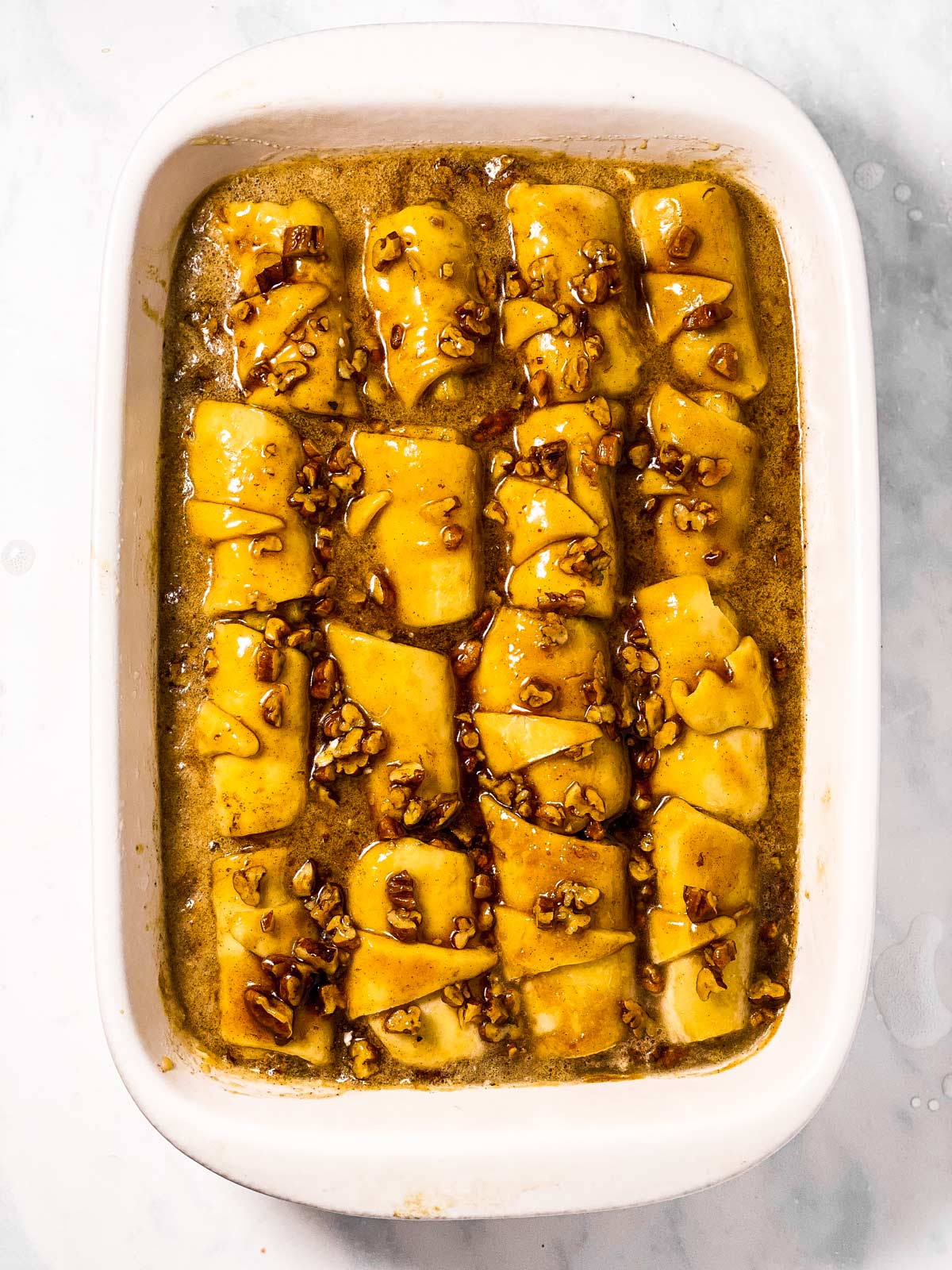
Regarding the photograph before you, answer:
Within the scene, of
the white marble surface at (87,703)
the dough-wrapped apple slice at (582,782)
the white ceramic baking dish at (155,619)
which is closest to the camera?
the white ceramic baking dish at (155,619)

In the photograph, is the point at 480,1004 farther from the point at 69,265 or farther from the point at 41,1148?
the point at 69,265

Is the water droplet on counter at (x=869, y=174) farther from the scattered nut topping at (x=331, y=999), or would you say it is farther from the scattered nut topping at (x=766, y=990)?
the scattered nut topping at (x=331, y=999)

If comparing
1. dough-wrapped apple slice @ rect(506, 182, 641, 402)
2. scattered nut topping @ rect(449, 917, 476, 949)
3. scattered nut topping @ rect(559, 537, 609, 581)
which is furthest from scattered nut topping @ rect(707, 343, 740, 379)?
scattered nut topping @ rect(449, 917, 476, 949)

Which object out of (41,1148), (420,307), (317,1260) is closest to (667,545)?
(420,307)

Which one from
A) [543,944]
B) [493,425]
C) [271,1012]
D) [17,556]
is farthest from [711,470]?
[17,556]

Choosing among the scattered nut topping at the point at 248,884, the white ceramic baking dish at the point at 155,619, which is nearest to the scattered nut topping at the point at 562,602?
the white ceramic baking dish at the point at 155,619

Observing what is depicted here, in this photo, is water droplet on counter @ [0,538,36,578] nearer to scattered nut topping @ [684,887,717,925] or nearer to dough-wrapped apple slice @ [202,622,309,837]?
dough-wrapped apple slice @ [202,622,309,837]
